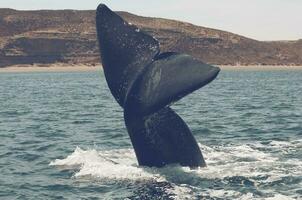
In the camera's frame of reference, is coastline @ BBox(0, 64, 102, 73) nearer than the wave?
No

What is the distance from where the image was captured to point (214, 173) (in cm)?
1880

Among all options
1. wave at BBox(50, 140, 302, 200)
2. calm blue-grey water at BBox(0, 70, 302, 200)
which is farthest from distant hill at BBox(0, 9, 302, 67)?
wave at BBox(50, 140, 302, 200)

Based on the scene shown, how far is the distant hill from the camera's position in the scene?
530 ft

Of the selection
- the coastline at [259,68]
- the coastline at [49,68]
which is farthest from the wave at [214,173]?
the coastline at [259,68]

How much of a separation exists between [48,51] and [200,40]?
178 ft

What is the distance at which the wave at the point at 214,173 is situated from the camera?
1658cm

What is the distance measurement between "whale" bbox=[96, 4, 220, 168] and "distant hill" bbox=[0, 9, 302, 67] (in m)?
146

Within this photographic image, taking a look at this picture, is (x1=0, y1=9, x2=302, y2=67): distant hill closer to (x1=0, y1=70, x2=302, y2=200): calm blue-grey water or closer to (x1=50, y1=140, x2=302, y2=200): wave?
(x1=0, y1=70, x2=302, y2=200): calm blue-grey water

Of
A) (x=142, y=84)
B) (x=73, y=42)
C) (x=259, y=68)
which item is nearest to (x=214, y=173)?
(x=142, y=84)

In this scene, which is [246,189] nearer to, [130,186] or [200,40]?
[130,186]

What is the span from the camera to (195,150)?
1844 centimetres

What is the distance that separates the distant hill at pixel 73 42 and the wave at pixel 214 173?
14177 cm

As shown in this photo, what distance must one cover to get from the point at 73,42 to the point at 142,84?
512 ft

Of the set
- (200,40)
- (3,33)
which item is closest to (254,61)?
(200,40)
